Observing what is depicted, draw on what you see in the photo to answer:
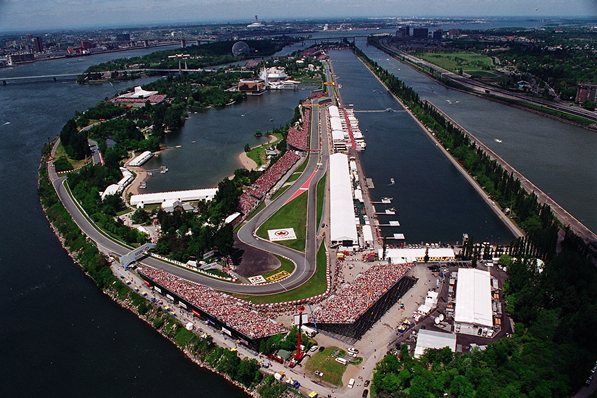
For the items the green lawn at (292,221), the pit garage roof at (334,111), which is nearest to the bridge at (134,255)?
the green lawn at (292,221)

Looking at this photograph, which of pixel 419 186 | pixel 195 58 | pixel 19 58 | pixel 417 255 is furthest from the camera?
pixel 19 58

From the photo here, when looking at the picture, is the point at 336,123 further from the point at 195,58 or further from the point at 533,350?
the point at 195,58

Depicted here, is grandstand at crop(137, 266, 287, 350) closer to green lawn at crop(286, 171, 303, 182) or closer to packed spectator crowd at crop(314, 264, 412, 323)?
packed spectator crowd at crop(314, 264, 412, 323)

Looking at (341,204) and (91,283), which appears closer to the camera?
(91,283)

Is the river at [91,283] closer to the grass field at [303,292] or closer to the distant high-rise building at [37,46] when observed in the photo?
the grass field at [303,292]

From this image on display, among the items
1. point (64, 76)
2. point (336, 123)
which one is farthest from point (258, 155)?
point (64, 76)

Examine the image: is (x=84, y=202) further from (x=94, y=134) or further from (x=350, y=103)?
(x=350, y=103)

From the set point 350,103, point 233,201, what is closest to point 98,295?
point 233,201

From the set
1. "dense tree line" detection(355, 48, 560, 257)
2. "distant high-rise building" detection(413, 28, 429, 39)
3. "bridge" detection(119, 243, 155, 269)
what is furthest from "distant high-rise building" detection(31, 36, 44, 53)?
"bridge" detection(119, 243, 155, 269)
